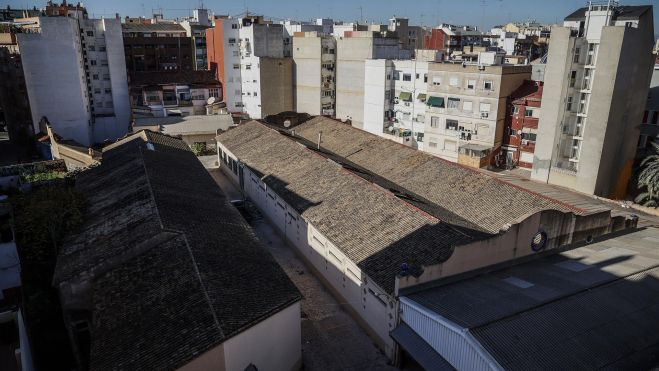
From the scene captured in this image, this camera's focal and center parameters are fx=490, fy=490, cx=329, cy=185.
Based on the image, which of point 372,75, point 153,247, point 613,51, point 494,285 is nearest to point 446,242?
point 494,285

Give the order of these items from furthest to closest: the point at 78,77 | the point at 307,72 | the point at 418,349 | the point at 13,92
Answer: the point at 307,72 < the point at 13,92 < the point at 78,77 < the point at 418,349

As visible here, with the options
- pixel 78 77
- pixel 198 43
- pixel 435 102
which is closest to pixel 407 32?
pixel 198 43

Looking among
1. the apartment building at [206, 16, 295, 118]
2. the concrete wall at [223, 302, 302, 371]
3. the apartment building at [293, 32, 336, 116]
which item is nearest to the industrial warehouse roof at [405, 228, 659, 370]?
the concrete wall at [223, 302, 302, 371]

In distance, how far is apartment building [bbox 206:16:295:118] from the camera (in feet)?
254

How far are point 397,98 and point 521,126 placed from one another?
55.9ft

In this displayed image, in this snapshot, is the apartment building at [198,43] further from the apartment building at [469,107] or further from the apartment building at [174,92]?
the apartment building at [469,107]

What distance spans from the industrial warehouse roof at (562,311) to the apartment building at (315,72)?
2219 inches

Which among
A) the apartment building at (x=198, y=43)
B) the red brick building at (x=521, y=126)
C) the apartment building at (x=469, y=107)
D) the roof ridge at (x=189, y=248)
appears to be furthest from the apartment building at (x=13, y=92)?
the red brick building at (x=521, y=126)

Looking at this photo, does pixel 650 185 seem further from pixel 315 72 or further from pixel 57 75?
pixel 57 75

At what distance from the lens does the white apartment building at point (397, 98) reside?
63.5 meters

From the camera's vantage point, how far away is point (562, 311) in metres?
20.7

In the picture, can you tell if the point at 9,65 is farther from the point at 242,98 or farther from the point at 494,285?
the point at 494,285

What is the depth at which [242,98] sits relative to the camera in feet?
267

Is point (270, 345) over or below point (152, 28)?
below
